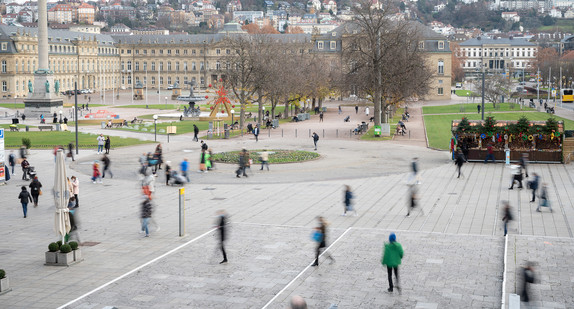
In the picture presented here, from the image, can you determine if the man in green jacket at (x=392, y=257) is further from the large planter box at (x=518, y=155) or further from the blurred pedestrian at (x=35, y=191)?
the large planter box at (x=518, y=155)

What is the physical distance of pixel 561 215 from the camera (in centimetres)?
2764

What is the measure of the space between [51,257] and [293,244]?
7347 millimetres

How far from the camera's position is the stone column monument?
3489 inches

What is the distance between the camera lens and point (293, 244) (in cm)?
2297

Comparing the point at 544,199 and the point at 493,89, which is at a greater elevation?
the point at 493,89

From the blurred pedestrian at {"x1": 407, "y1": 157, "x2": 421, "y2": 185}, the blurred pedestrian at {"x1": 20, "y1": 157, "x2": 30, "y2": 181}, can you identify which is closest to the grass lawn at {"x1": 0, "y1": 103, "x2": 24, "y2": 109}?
the blurred pedestrian at {"x1": 20, "y1": 157, "x2": 30, "y2": 181}

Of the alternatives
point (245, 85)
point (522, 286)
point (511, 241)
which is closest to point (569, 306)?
point (522, 286)

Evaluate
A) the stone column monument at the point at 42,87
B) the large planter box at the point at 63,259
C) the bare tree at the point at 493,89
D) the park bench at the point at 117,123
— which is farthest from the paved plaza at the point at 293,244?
the bare tree at the point at 493,89

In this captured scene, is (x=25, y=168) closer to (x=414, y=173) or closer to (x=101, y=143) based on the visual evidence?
(x=101, y=143)

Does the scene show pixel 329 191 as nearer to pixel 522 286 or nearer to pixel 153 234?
pixel 153 234

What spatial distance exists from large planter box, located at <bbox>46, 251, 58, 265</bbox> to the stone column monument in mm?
71598

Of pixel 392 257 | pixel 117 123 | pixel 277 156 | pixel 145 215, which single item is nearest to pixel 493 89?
pixel 117 123

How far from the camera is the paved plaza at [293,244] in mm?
17688

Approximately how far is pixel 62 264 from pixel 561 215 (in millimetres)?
18409
